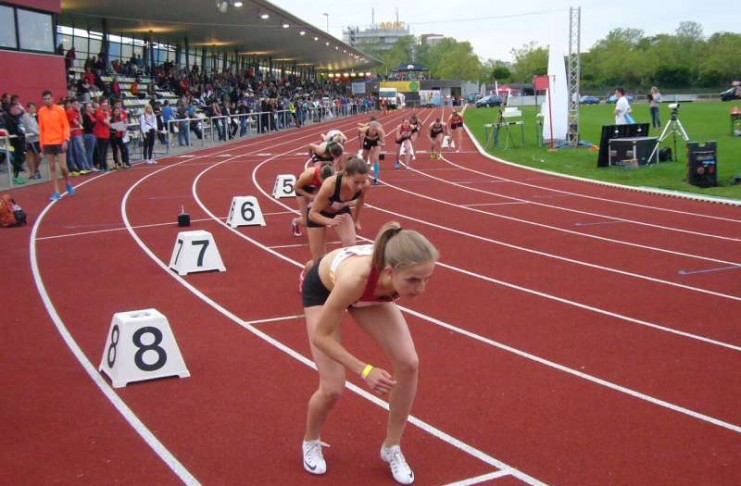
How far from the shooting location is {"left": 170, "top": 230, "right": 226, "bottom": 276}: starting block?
9.55 m

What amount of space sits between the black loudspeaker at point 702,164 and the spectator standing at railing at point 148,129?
604 inches

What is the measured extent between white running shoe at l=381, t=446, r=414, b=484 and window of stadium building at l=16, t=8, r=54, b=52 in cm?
2250

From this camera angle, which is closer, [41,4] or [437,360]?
[437,360]

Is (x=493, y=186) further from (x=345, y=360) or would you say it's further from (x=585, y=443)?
(x=345, y=360)

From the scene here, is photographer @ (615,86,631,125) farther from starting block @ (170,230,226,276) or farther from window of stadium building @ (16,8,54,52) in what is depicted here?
window of stadium building @ (16,8,54,52)

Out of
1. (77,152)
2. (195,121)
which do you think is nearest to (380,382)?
(77,152)

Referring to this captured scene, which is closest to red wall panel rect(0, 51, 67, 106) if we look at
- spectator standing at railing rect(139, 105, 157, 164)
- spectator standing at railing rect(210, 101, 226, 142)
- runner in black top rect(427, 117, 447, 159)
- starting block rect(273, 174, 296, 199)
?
spectator standing at railing rect(139, 105, 157, 164)

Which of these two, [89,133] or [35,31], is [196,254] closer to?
[89,133]

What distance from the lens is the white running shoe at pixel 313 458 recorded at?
14.6 ft

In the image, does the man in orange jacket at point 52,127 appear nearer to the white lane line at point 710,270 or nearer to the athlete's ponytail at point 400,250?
the white lane line at point 710,270

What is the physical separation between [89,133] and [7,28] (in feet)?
16.0

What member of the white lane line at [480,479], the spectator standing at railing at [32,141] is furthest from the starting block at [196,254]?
the spectator standing at railing at [32,141]

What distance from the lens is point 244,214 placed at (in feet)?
42.9

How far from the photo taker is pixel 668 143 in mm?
25453
